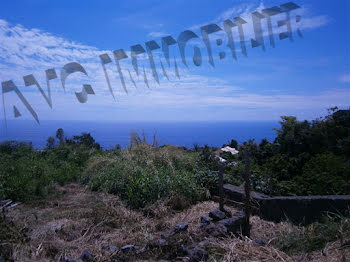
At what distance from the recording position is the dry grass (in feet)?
8.93

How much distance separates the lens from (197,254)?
270 cm

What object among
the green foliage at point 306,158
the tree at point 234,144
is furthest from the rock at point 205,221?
the tree at point 234,144

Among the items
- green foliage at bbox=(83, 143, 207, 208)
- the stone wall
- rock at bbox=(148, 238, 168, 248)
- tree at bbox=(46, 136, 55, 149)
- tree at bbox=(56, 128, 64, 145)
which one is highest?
tree at bbox=(56, 128, 64, 145)

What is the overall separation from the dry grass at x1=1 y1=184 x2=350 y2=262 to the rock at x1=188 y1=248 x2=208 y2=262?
0.09m

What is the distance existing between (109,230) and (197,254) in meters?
1.48

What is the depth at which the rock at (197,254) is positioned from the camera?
2658 millimetres

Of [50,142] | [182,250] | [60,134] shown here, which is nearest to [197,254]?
[182,250]

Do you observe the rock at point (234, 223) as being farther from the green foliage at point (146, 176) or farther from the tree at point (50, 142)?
the tree at point (50, 142)

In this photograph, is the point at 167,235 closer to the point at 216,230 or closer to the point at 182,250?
the point at 182,250

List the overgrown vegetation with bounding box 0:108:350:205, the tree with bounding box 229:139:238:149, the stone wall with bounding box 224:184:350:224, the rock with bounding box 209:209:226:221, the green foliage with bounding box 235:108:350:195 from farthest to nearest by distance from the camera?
the tree with bounding box 229:139:238:149
the overgrown vegetation with bounding box 0:108:350:205
the green foliage with bounding box 235:108:350:195
the rock with bounding box 209:209:226:221
the stone wall with bounding box 224:184:350:224

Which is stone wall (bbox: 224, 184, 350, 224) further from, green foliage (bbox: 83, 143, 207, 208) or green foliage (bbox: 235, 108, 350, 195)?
green foliage (bbox: 83, 143, 207, 208)

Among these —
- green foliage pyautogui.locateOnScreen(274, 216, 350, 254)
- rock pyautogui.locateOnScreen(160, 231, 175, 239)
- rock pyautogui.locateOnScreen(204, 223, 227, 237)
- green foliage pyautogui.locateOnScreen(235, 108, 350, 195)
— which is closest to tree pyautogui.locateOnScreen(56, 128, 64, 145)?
green foliage pyautogui.locateOnScreen(235, 108, 350, 195)

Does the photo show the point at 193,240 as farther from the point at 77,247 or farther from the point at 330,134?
the point at 330,134

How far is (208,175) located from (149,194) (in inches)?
47.2
